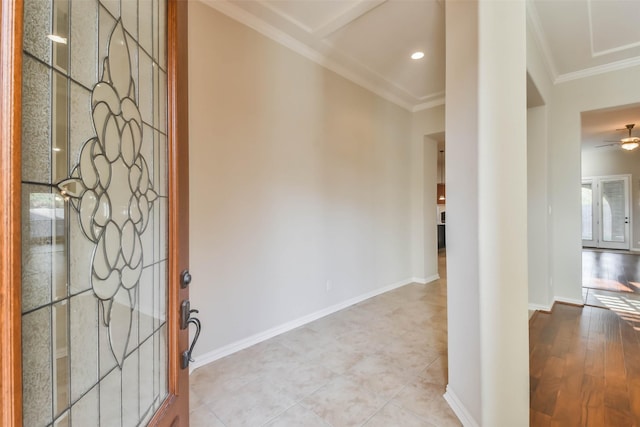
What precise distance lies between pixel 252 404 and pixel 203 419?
0.29m

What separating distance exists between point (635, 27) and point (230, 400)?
5060 mm

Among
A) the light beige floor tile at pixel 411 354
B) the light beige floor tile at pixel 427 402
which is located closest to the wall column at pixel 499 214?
the light beige floor tile at pixel 427 402

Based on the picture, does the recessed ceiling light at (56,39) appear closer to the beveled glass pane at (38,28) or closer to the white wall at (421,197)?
the beveled glass pane at (38,28)

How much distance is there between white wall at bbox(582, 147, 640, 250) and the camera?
7.84 metres

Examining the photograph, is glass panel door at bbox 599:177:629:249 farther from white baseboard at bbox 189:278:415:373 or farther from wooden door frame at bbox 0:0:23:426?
wooden door frame at bbox 0:0:23:426

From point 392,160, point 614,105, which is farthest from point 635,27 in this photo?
point 392,160

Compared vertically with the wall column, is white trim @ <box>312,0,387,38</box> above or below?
above

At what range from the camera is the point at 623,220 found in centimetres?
811

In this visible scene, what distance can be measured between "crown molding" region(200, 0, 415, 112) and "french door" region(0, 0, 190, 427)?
160 centimetres

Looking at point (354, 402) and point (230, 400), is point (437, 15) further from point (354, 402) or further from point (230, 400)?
point (230, 400)

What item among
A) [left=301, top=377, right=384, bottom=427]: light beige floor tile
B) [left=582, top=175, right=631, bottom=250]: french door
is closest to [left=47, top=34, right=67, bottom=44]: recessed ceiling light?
[left=301, top=377, right=384, bottom=427]: light beige floor tile

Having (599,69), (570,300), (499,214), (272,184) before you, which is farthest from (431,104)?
(499,214)

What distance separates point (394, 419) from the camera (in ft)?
5.44

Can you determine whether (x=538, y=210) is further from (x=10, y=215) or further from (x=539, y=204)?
(x=10, y=215)
